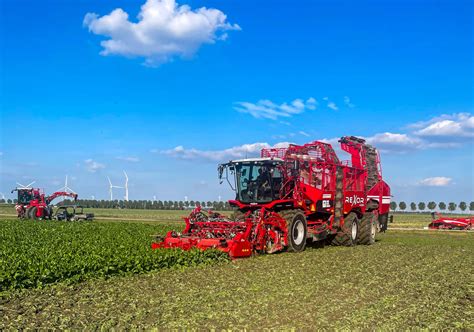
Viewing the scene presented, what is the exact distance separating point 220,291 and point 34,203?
111 ft

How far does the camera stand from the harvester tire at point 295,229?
17.2 m

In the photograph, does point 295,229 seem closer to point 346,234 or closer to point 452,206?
point 346,234

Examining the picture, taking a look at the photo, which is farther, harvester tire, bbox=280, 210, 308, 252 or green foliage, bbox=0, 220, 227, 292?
harvester tire, bbox=280, 210, 308, 252

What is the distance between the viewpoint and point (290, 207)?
18.5 m

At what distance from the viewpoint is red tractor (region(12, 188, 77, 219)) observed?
131 ft

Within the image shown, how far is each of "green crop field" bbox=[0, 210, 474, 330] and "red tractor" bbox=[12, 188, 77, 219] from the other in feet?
88.2

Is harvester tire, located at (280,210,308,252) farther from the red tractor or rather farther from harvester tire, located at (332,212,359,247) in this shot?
the red tractor

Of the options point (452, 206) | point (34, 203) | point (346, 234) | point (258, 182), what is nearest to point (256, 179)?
point (258, 182)

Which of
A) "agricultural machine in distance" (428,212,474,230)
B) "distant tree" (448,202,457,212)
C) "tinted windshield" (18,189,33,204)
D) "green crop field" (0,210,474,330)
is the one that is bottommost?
"green crop field" (0,210,474,330)

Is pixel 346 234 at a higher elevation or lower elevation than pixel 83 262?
higher

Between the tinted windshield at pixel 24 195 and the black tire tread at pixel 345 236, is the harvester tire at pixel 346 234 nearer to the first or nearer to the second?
the black tire tread at pixel 345 236

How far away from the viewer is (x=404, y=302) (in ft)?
31.1

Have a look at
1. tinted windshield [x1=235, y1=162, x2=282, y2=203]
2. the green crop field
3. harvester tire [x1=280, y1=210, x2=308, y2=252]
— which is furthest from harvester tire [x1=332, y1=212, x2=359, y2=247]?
the green crop field

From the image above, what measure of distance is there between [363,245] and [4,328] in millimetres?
17106
